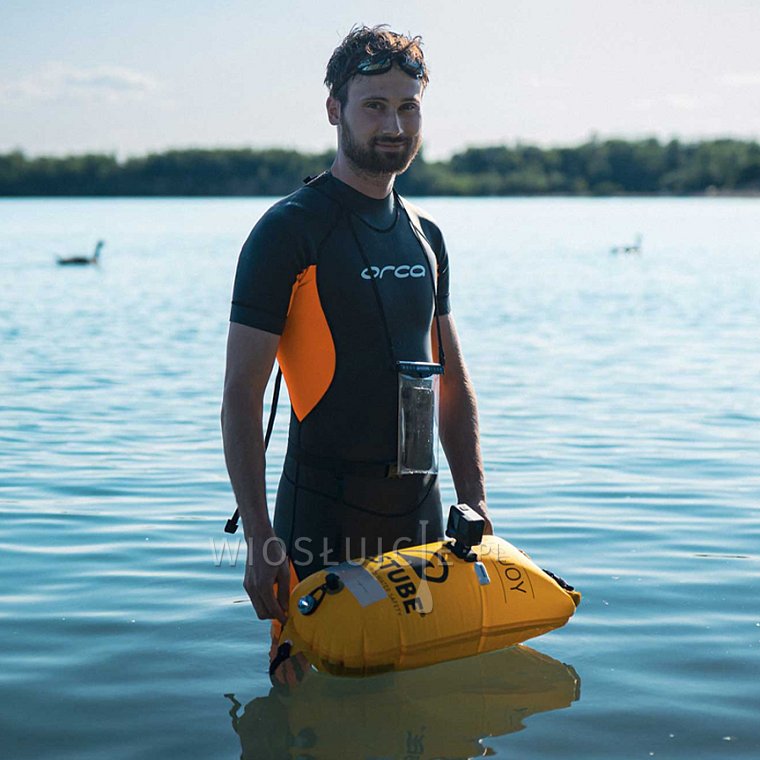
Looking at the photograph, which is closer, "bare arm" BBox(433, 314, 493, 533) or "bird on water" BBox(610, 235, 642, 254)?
"bare arm" BBox(433, 314, 493, 533)

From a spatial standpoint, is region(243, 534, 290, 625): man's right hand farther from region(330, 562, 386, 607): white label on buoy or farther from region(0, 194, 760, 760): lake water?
region(0, 194, 760, 760): lake water

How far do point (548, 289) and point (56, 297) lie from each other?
43.4 feet

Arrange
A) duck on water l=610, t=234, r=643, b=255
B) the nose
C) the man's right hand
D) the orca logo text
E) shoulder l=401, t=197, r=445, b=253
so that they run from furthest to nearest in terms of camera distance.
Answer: duck on water l=610, t=234, r=643, b=255 < shoulder l=401, t=197, r=445, b=253 < the orca logo text < the nose < the man's right hand

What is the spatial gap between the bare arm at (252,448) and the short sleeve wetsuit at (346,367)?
0.16 meters

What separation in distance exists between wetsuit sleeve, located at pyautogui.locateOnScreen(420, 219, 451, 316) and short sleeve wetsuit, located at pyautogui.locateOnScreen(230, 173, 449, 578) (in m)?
0.22

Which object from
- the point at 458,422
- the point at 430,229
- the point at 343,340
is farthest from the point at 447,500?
the point at 343,340

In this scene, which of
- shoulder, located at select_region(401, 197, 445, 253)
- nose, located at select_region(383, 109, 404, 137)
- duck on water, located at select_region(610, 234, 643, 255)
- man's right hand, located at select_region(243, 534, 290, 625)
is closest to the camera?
man's right hand, located at select_region(243, 534, 290, 625)

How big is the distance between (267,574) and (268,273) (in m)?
0.92

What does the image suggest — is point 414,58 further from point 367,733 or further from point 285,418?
point 285,418

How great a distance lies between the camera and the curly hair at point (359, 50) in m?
3.96

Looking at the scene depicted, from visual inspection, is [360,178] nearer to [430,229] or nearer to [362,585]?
[430,229]

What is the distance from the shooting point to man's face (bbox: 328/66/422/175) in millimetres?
3930

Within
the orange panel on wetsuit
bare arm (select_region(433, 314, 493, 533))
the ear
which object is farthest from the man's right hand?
the ear

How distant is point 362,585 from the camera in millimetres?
3811
